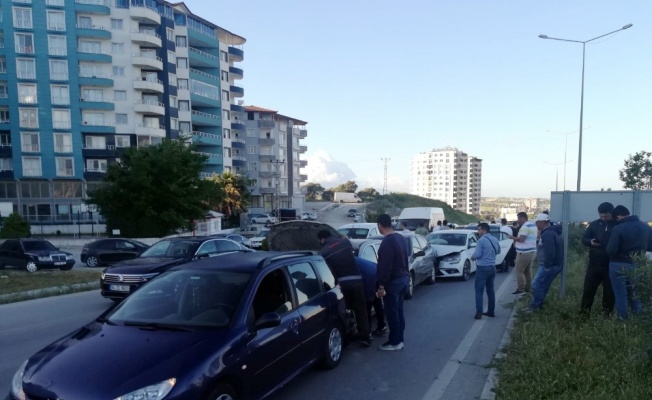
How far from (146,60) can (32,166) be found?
54.2 ft

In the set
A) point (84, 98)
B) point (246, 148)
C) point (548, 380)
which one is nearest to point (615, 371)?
point (548, 380)

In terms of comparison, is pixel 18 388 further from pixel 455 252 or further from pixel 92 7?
pixel 92 7

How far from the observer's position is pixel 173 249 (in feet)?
37.4

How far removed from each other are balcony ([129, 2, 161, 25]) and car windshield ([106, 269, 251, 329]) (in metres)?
55.1

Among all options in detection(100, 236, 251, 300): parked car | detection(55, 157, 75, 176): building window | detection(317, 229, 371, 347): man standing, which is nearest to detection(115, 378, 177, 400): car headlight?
detection(317, 229, 371, 347): man standing

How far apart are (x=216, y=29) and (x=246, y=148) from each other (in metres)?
19.7

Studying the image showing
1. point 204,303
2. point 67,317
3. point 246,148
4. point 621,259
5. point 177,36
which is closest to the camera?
point 204,303

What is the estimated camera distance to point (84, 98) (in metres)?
50.8

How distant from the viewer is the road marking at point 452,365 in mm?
5281

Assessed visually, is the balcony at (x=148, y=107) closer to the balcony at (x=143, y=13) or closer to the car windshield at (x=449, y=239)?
the balcony at (x=143, y=13)

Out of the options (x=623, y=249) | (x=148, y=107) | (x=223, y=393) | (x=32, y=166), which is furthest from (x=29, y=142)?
(x=623, y=249)

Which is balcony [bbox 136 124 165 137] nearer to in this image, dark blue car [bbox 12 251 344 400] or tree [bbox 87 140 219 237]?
tree [bbox 87 140 219 237]

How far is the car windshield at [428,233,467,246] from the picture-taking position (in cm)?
1444

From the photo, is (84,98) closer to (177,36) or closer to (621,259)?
(177,36)
